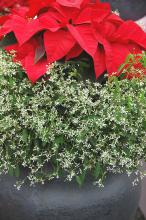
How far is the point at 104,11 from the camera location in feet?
4.79

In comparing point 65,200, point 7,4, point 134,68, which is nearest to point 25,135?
point 65,200

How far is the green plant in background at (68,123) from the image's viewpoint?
132cm

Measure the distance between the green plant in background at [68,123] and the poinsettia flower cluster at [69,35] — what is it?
4 cm

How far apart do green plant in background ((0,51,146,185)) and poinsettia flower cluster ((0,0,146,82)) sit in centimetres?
4

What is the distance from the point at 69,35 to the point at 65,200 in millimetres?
469

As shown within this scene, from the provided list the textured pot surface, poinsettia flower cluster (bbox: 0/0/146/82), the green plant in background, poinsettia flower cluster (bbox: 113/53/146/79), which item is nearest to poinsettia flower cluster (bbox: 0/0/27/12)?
poinsettia flower cluster (bbox: 0/0/146/82)

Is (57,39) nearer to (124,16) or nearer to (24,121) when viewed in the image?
(24,121)

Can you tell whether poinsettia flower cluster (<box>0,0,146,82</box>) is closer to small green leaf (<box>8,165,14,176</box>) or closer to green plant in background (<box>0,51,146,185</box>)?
green plant in background (<box>0,51,146,185</box>)

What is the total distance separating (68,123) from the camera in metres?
1.34

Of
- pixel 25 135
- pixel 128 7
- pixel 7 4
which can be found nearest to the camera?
pixel 25 135

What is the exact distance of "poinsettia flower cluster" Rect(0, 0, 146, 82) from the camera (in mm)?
1353

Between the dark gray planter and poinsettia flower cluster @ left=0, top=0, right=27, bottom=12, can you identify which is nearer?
the dark gray planter

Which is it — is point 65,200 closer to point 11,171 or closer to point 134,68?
point 11,171

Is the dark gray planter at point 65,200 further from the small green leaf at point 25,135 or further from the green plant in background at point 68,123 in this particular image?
the small green leaf at point 25,135
